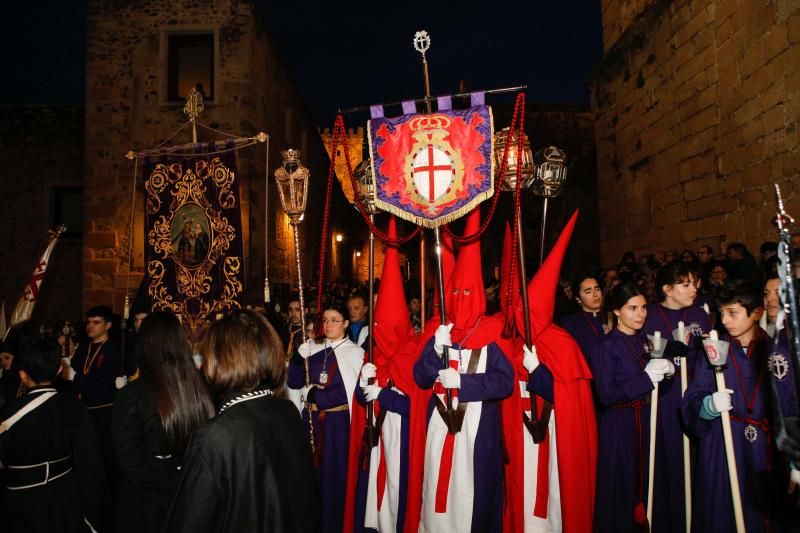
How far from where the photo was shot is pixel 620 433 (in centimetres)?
375

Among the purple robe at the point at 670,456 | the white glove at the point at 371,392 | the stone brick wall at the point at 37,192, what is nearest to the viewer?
the purple robe at the point at 670,456

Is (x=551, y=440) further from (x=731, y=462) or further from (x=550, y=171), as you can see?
(x=550, y=171)

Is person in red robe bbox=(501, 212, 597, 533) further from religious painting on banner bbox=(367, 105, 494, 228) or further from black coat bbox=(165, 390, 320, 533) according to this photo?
black coat bbox=(165, 390, 320, 533)

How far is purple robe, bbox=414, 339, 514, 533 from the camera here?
364cm

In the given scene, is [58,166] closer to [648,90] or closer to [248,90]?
[248,90]

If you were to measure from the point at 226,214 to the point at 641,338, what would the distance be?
451cm

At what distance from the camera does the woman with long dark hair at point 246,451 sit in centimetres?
193

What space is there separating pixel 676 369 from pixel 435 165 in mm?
2408

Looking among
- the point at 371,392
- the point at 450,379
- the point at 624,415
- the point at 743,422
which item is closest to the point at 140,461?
the point at 371,392

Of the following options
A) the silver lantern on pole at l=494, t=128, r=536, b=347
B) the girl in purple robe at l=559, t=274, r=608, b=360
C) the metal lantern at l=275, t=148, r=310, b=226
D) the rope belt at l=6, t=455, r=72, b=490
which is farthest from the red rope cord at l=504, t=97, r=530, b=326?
the rope belt at l=6, t=455, r=72, b=490

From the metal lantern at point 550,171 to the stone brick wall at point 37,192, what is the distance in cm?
1339

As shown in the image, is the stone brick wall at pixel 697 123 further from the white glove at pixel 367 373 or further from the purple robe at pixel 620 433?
→ the white glove at pixel 367 373

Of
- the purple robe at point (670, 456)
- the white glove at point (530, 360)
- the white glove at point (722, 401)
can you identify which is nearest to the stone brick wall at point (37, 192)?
the white glove at point (530, 360)

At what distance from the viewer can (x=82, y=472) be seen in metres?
3.09
